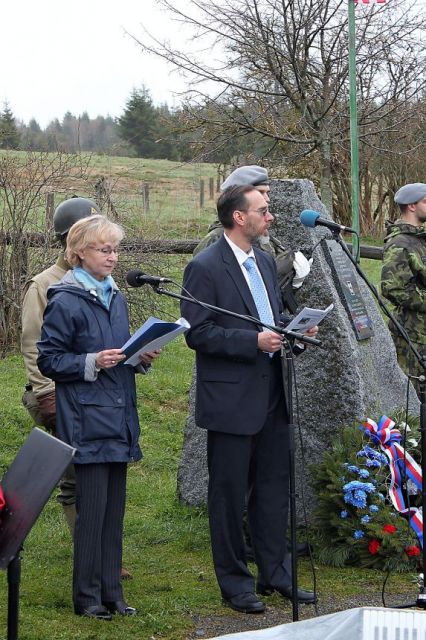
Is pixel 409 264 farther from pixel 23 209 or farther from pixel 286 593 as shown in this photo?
pixel 23 209

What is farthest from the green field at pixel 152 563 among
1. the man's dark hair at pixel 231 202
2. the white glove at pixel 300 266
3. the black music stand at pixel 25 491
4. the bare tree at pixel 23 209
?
the man's dark hair at pixel 231 202

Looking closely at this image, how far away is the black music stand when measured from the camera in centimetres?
395

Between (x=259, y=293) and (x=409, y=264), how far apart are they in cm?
207

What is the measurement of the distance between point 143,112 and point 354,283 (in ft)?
94.9

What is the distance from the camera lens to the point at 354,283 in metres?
7.22

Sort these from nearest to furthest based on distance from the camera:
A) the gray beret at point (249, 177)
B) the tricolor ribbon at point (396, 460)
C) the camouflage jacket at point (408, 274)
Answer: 1. the gray beret at point (249, 177)
2. the tricolor ribbon at point (396, 460)
3. the camouflage jacket at point (408, 274)

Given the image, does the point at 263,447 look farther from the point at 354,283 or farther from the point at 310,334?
the point at 354,283

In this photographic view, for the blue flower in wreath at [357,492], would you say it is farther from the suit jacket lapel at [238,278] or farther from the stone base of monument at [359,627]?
the stone base of monument at [359,627]

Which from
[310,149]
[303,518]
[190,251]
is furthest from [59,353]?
[310,149]

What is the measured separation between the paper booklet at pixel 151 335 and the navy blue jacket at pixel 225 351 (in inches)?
16.6

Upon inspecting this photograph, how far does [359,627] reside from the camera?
2.81 m

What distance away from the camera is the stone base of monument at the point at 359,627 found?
2730mm

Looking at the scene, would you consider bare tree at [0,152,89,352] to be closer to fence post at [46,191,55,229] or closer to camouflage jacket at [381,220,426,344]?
fence post at [46,191,55,229]

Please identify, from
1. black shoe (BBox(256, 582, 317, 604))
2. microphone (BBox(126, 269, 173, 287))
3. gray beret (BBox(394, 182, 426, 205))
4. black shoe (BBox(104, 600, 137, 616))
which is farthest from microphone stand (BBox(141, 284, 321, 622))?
gray beret (BBox(394, 182, 426, 205))
